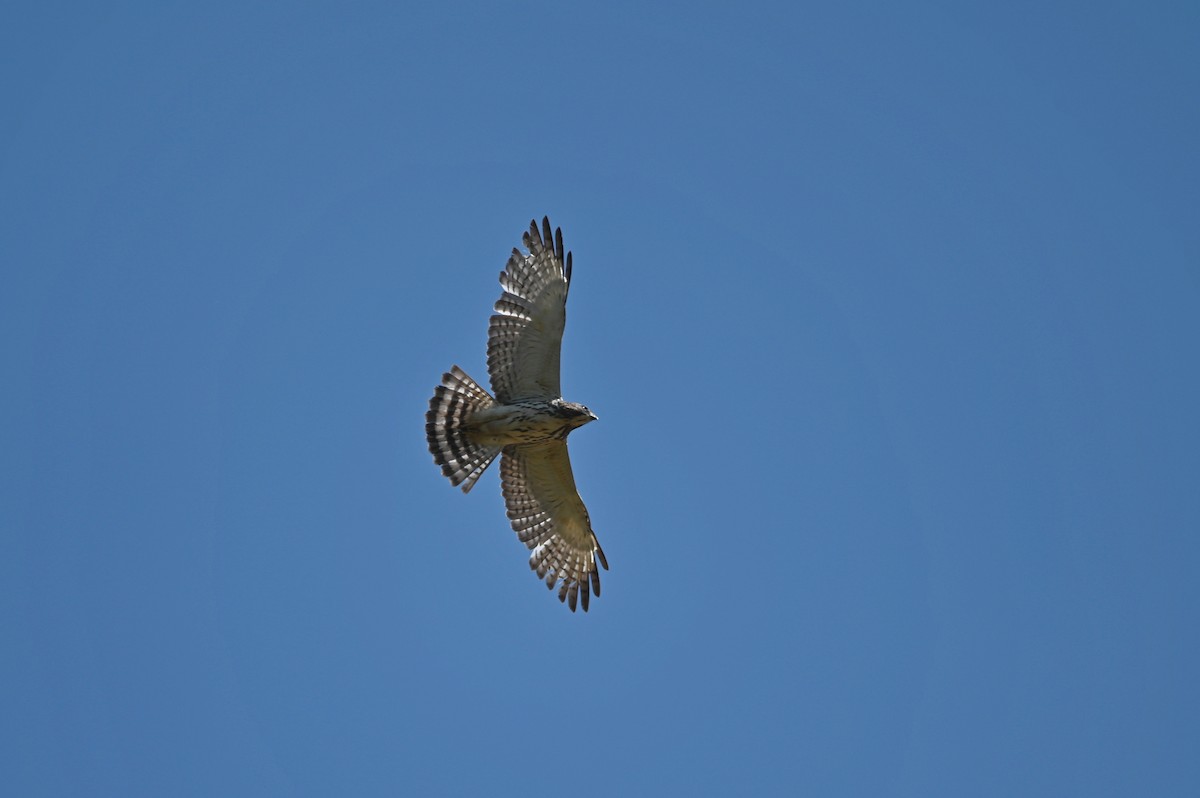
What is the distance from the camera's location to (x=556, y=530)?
1997cm

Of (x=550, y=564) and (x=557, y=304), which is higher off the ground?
(x=557, y=304)

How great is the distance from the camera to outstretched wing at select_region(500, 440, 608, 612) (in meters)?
19.7

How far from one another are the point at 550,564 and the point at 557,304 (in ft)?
12.2

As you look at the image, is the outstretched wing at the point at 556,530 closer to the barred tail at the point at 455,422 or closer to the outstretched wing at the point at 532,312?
the barred tail at the point at 455,422

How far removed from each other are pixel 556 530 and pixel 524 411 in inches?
87.8

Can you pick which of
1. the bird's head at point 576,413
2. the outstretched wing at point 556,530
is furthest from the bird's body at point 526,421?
the outstretched wing at point 556,530

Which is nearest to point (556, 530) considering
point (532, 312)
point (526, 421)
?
point (526, 421)

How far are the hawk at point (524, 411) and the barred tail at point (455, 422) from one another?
0.04 ft

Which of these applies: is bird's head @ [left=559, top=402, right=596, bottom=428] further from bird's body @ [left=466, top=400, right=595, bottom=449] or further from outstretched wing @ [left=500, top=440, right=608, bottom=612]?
outstretched wing @ [left=500, top=440, right=608, bottom=612]

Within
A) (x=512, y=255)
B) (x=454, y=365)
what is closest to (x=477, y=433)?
(x=454, y=365)

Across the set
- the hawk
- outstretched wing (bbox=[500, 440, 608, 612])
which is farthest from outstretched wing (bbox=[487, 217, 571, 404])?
outstretched wing (bbox=[500, 440, 608, 612])

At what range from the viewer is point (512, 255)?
18188mm

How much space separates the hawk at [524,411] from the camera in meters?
18.2

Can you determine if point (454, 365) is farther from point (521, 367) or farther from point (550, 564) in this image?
point (550, 564)
